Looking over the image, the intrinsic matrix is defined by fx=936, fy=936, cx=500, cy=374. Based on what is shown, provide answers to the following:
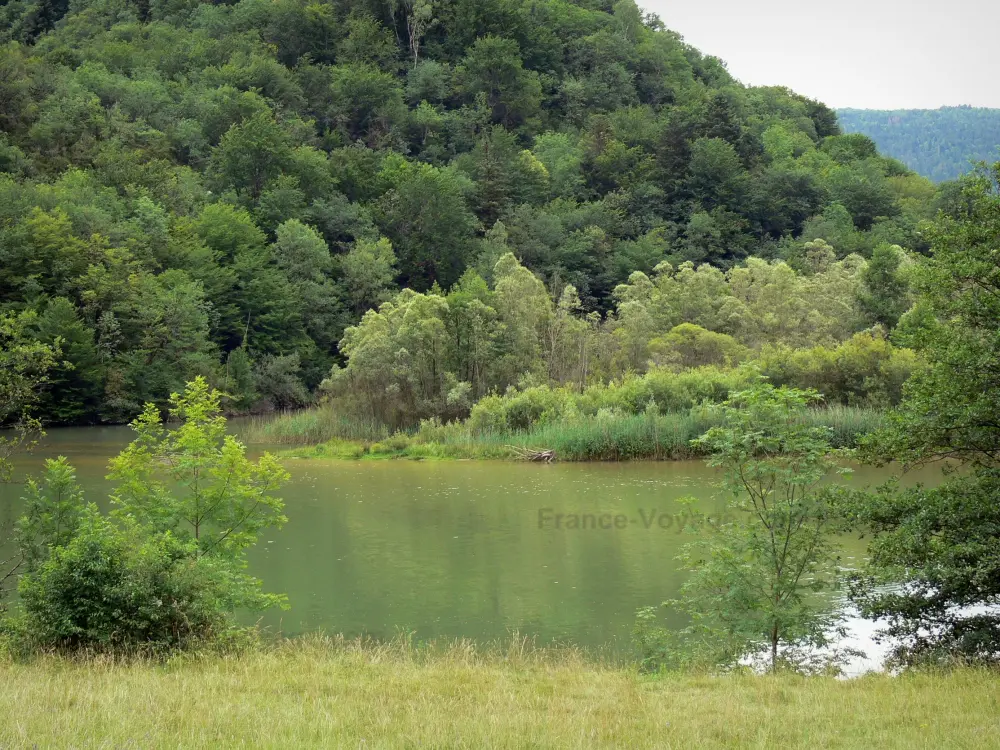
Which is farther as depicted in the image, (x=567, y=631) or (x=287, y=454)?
(x=287, y=454)

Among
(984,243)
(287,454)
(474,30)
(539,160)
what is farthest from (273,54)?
(984,243)

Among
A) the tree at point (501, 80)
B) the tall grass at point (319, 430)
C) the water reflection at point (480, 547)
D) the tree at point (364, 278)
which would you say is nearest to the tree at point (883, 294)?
the water reflection at point (480, 547)

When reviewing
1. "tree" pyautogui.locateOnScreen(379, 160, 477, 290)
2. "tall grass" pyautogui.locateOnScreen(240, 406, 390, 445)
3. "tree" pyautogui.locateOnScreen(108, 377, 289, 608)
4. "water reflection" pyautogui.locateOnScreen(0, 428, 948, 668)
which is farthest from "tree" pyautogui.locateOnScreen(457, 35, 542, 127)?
"tree" pyautogui.locateOnScreen(108, 377, 289, 608)

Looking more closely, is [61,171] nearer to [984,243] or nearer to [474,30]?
[474,30]

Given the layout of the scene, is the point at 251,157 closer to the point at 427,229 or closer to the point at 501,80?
the point at 427,229

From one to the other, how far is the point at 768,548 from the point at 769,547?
0.02m

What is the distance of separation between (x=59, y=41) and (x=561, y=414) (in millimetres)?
80552

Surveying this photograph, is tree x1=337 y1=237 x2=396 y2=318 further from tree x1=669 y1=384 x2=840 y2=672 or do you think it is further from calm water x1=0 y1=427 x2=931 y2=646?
tree x1=669 y1=384 x2=840 y2=672

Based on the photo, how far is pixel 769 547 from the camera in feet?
37.9

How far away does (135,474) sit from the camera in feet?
43.4

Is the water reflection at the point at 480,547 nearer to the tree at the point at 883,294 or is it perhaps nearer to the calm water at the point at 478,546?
the calm water at the point at 478,546

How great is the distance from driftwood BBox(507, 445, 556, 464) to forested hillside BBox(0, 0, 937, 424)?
6.46 metres

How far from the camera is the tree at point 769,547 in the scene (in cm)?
1114

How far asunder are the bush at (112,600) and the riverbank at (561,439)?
2104cm
